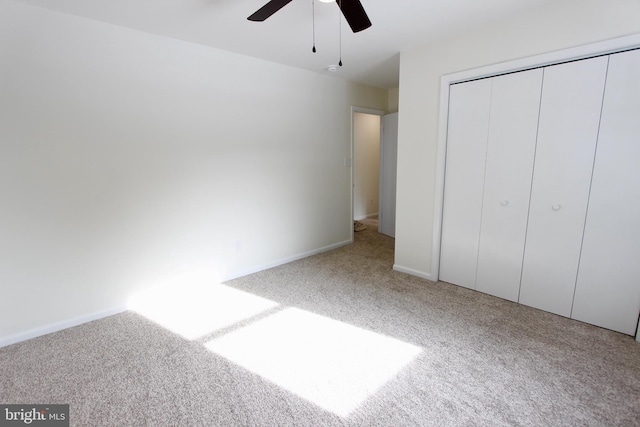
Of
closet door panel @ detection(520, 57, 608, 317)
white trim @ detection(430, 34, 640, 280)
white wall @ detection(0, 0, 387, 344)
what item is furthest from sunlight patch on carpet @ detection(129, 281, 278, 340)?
closet door panel @ detection(520, 57, 608, 317)

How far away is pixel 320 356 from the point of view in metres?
2.04

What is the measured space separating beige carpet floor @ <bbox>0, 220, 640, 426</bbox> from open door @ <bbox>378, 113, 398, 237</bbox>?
2.30 metres

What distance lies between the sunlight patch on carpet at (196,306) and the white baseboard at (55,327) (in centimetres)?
18

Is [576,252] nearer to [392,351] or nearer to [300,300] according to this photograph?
[392,351]

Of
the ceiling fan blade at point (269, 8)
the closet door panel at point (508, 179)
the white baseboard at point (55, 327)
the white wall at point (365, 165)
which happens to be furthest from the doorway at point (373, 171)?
the white baseboard at point (55, 327)

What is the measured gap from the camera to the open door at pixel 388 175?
15.6 ft

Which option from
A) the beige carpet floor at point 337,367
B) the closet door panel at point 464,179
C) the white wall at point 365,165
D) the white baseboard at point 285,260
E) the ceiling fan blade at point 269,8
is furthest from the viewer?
the white wall at point 365,165

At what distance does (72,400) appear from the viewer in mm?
1669

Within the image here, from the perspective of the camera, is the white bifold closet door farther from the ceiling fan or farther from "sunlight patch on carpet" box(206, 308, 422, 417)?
the ceiling fan

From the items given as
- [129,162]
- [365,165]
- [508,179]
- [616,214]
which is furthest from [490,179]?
[365,165]

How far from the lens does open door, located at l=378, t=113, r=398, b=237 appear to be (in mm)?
4762

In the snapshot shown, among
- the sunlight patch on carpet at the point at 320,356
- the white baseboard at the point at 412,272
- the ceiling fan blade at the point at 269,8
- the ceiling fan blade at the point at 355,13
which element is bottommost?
the sunlight patch on carpet at the point at 320,356

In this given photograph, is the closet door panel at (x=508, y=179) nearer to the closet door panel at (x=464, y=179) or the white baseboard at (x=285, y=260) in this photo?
the closet door panel at (x=464, y=179)

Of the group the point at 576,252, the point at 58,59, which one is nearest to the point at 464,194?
the point at 576,252
